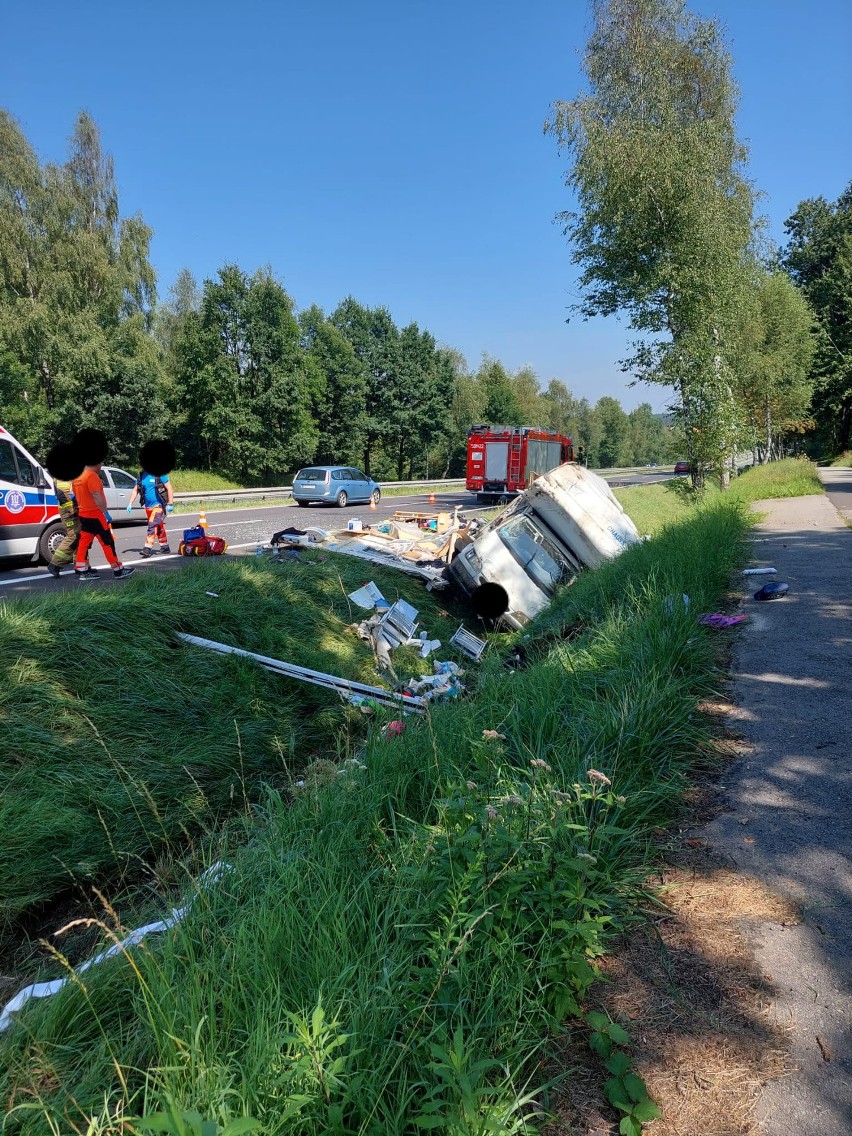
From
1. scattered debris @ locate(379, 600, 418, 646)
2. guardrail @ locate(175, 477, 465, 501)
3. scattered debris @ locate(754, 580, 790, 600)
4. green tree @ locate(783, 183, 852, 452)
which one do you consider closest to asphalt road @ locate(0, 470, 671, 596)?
guardrail @ locate(175, 477, 465, 501)

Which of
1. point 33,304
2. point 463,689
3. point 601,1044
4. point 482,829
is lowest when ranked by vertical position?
point 463,689

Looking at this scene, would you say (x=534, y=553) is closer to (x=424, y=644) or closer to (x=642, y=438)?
(x=424, y=644)

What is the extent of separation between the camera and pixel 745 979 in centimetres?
211

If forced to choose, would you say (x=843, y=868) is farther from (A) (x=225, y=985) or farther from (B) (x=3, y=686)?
(B) (x=3, y=686)

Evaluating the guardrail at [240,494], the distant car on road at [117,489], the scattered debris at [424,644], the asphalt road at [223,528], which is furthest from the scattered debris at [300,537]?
the guardrail at [240,494]

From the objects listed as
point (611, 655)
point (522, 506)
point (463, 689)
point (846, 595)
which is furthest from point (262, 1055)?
point (522, 506)

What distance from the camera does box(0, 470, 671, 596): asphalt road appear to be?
9.97 meters

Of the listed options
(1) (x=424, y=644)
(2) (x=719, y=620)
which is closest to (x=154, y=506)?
(1) (x=424, y=644)

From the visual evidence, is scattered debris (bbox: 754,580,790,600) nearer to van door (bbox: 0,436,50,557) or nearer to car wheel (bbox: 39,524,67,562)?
car wheel (bbox: 39,524,67,562)

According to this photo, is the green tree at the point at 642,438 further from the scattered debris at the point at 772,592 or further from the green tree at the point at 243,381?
the scattered debris at the point at 772,592

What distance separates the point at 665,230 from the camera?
17.7m

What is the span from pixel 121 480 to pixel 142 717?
15.4m

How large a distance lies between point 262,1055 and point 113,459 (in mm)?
36768

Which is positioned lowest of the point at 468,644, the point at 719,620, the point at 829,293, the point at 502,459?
the point at 468,644
